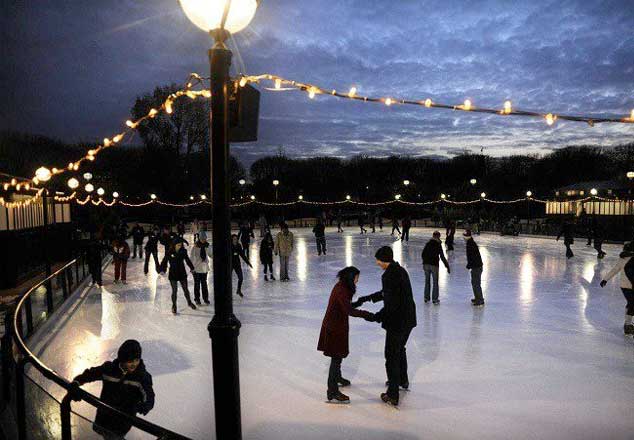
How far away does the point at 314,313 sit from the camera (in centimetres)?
893

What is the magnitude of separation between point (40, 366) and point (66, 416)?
1.81 ft

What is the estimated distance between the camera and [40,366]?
129 inches

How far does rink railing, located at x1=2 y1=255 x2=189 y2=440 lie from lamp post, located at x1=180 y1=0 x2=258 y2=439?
0.36 m

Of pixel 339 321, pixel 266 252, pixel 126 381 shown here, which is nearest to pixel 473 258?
pixel 339 321

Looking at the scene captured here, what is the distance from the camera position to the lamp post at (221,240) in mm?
2529

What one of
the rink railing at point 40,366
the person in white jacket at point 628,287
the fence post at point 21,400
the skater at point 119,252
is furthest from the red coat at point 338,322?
the skater at point 119,252

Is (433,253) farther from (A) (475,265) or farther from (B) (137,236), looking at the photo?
(B) (137,236)

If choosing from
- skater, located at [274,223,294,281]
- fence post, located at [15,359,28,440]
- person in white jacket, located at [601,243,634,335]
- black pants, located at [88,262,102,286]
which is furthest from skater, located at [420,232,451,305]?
black pants, located at [88,262,102,286]

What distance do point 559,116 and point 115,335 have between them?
22.0 ft

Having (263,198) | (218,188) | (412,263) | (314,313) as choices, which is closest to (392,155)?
(263,198)

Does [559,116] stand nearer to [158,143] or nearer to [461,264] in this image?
[461,264]

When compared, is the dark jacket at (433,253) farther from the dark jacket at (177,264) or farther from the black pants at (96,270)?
the black pants at (96,270)

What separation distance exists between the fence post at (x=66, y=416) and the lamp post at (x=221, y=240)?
99 cm

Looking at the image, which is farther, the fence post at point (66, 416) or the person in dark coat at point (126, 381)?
the person in dark coat at point (126, 381)
